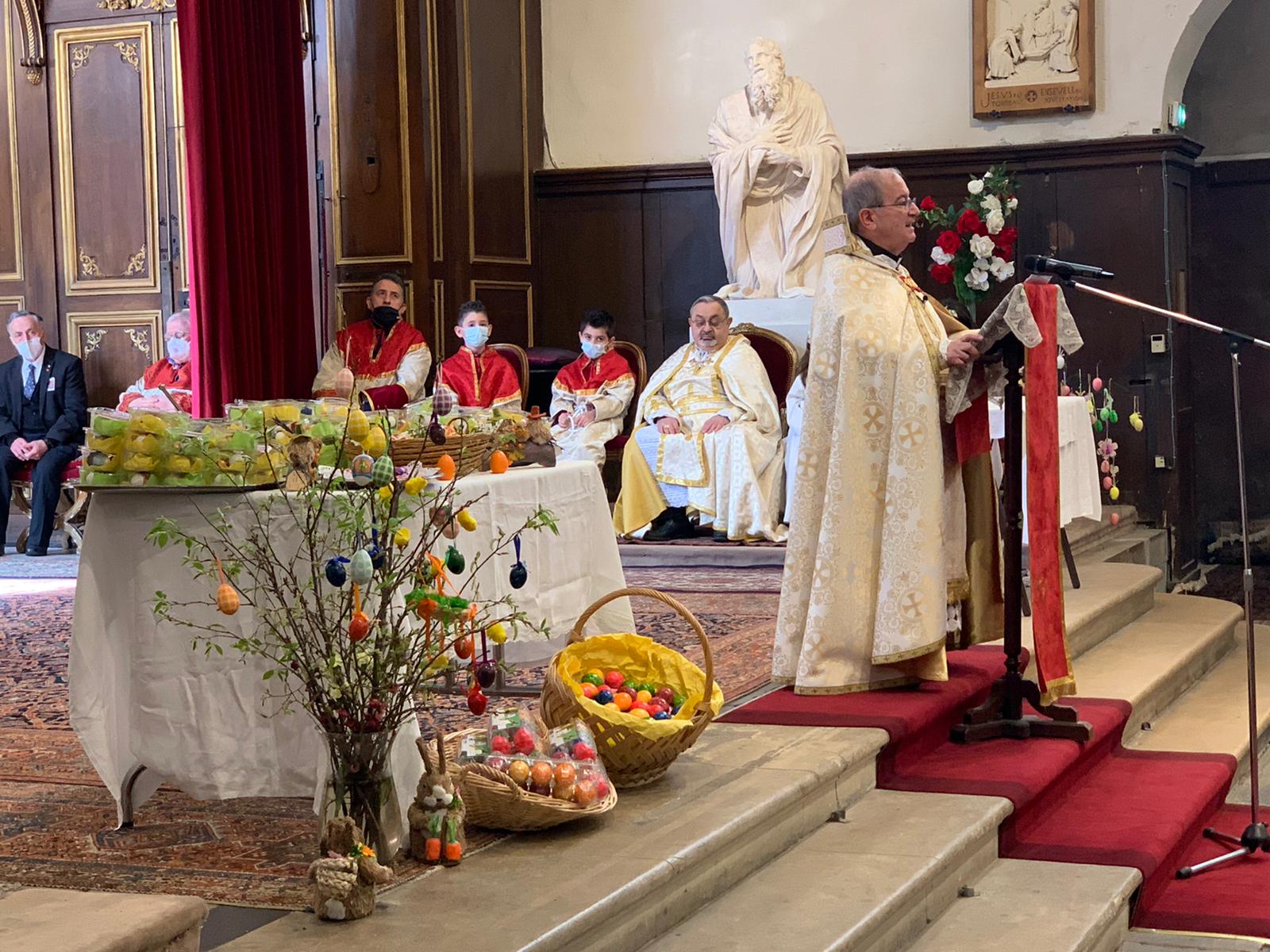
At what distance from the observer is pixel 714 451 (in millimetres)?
7957

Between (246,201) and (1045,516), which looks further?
(246,201)

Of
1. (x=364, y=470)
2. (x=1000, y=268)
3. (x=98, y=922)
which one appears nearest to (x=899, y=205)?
(x=364, y=470)

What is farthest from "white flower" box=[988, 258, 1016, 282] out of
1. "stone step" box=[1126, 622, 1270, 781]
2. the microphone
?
the microphone

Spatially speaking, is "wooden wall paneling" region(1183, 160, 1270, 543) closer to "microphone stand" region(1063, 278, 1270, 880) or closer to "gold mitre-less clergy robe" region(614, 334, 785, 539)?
"gold mitre-less clergy robe" region(614, 334, 785, 539)

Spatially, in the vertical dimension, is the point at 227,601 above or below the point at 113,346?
below

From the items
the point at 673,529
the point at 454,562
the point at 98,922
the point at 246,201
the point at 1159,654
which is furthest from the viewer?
the point at 673,529

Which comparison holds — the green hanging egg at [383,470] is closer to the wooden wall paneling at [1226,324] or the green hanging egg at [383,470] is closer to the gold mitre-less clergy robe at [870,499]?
the gold mitre-less clergy robe at [870,499]

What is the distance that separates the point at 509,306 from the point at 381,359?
1422 mm

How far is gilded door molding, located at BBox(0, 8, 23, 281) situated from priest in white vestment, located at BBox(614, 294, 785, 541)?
3.99 meters

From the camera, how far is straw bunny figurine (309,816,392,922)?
106 inches

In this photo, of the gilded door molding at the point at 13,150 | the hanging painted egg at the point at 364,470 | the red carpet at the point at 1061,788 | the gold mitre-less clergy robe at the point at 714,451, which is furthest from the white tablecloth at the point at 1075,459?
the gilded door molding at the point at 13,150

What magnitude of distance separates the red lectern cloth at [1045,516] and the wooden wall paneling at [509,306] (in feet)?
19.4

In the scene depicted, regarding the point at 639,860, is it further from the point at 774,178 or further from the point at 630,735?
the point at 774,178

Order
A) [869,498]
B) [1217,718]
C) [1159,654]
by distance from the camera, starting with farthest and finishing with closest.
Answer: [1159,654], [1217,718], [869,498]
